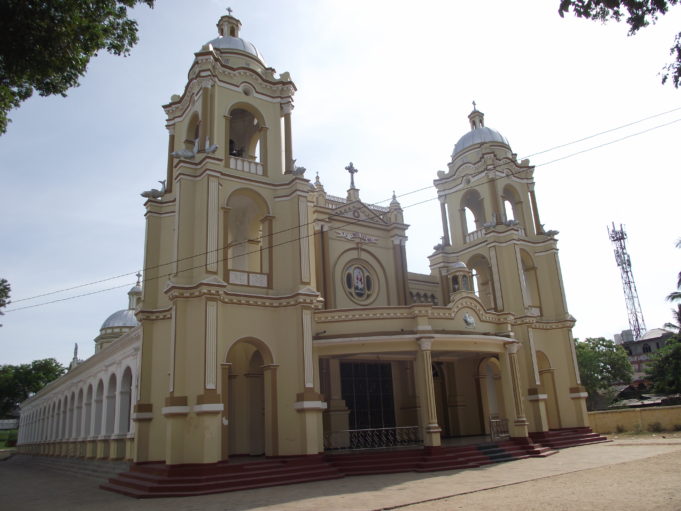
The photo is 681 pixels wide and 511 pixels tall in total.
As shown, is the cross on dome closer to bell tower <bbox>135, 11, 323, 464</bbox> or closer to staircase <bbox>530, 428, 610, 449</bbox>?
bell tower <bbox>135, 11, 323, 464</bbox>

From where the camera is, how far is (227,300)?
18.3 m

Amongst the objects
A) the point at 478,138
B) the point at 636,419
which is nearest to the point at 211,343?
the point at 478,138

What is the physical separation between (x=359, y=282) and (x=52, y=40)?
17.3 meters

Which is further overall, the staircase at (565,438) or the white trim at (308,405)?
the staircase at (565,438)

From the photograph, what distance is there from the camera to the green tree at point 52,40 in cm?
989

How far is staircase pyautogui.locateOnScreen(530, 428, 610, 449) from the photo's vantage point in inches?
931

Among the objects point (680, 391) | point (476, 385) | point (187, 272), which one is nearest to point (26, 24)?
point (187, 272)

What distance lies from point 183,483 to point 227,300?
567cm

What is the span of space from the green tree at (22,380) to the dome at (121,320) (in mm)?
25620

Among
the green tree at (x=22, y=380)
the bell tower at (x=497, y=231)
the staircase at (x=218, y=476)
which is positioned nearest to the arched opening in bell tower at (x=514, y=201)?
the bell tower at (x=497, y=231)

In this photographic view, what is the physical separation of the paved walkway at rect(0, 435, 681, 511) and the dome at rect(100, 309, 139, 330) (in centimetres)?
2954

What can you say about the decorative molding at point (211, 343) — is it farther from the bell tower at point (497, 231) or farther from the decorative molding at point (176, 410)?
the bell tower at point (497, 231)

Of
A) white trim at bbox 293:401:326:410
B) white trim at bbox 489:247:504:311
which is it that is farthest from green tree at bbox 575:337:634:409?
white trim at bbox 293:401:326:410

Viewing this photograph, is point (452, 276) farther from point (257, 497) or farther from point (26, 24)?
point (26, 24)
